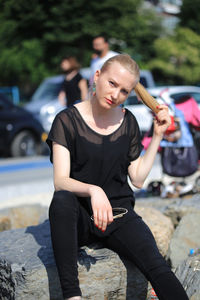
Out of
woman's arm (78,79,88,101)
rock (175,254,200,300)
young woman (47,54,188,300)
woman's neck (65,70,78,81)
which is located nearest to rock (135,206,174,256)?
rock (175,254,200,300)

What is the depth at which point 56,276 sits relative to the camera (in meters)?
2.69

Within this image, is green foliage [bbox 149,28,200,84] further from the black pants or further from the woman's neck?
the black pants

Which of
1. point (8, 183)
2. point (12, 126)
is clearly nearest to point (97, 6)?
point (12, 126)

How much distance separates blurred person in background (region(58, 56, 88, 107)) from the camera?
7.59 meters

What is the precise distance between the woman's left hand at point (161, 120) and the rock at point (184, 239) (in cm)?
108

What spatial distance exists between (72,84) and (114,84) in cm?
495

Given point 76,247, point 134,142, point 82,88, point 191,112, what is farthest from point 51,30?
point 76,247

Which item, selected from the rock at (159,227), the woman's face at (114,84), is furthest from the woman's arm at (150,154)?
the rock at (159,227)

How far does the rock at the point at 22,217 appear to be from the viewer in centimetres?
453

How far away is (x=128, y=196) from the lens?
2957 millimetres

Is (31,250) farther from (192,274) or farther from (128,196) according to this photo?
(192,274)

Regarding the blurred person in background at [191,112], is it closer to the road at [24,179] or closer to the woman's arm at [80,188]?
the road at [24,179]

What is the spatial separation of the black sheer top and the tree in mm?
34502

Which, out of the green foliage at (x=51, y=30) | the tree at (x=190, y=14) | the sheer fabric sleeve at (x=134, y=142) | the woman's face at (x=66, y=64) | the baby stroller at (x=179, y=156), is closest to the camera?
the sheer fabric sleeve at (x=134, y=142)
